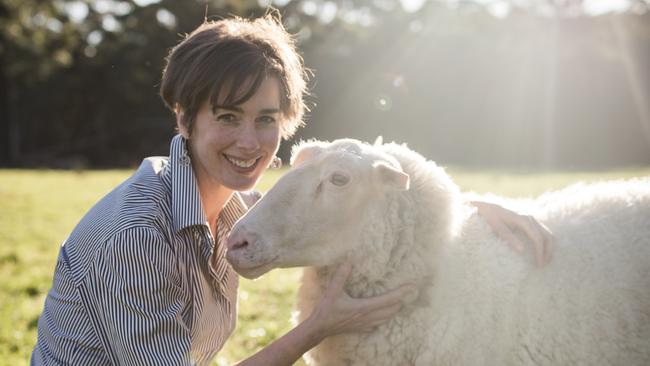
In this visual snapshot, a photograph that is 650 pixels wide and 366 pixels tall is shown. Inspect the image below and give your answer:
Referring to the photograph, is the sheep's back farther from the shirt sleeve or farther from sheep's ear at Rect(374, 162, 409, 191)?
the shirt sleeve

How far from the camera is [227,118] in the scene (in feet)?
9.84

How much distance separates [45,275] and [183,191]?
4.60 metres

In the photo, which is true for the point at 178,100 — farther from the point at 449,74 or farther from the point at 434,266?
the point at 449,74

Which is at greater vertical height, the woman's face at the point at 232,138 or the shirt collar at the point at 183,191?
the woman's face at the point at 232,138

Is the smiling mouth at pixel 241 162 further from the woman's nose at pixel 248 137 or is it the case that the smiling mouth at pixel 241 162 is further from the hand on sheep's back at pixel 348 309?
the hand on sheep's back at pixel 348 309

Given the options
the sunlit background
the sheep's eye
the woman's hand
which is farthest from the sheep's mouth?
the sunlit background

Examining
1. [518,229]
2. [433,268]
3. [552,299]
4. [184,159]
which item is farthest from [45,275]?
[552,299]

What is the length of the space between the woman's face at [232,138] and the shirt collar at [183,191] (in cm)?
11

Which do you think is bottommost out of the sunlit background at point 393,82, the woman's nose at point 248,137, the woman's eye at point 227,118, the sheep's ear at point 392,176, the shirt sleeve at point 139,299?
the shirt sleeve at point 139,299

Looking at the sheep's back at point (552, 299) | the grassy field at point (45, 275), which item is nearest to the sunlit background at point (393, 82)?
the grassy field at point (45, 275)

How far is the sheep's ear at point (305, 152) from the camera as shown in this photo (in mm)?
2971

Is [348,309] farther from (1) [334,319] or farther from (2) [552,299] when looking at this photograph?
(2) [552,299]

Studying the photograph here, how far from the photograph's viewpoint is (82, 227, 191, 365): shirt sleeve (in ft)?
7.74

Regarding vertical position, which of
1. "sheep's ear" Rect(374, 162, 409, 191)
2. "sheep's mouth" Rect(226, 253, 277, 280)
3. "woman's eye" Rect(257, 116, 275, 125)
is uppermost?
"woman's eye" Rect(257, 116, 275, 125)
